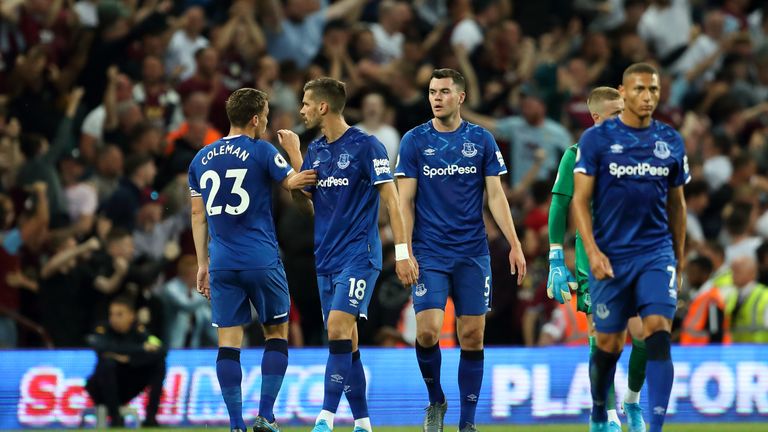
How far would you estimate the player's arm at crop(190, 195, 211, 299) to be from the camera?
38.1ft

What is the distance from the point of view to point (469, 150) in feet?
39.1

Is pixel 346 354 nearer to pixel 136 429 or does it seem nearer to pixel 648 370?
pixel 648 370

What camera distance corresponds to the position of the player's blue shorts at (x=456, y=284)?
11.8 m

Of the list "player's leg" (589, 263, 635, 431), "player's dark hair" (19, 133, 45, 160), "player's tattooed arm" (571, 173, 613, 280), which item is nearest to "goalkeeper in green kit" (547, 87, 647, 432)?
"player's leg" (589, 263, 635, 431)

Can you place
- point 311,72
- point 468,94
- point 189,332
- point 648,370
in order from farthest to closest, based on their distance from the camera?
point 468,94
point 311,72
point 189,332
point 648,370

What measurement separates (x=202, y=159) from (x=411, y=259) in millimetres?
1820

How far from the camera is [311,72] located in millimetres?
19516

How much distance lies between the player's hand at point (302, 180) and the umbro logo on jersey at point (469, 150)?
4.26 feet

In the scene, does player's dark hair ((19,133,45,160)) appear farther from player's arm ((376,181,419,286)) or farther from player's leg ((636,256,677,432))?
player's leg ((636,256,677,432))

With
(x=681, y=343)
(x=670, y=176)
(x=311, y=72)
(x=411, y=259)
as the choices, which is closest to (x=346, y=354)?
(x=411, y=259)

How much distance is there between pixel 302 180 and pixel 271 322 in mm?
1155

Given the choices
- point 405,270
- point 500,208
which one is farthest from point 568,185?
point 405,270

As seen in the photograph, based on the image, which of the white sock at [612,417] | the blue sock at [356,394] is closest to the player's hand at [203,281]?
the blue sock at [356,394]

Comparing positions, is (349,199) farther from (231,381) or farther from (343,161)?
(231,381)
